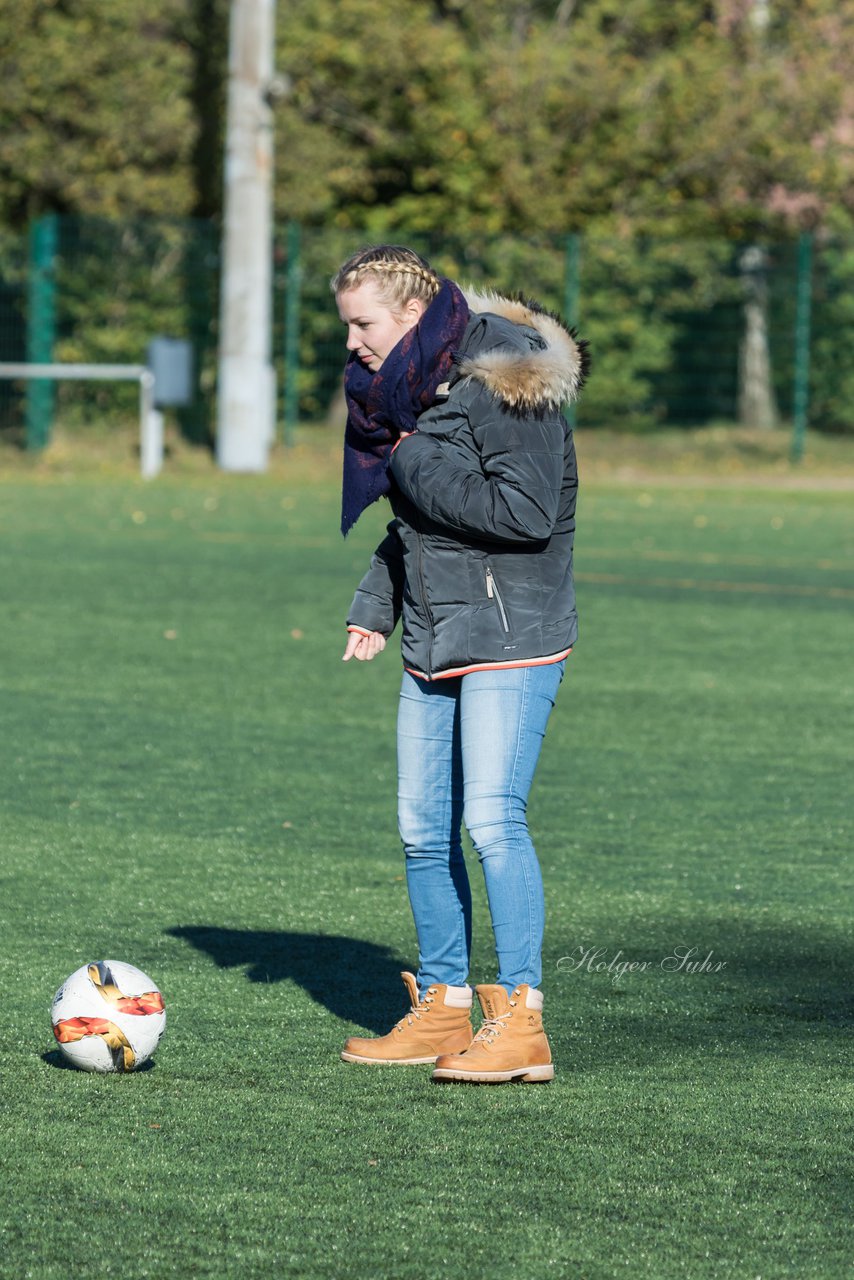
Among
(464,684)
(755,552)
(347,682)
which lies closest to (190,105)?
(755,552)

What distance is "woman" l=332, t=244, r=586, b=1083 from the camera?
4.41m

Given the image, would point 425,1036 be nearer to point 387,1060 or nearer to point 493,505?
point 387,1060

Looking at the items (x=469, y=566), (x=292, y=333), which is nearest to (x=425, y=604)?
(x=469, y=566)

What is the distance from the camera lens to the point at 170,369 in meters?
24.8

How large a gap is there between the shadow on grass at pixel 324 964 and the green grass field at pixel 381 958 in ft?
0.05

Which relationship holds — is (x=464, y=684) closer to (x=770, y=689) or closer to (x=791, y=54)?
(x=770, y=689)

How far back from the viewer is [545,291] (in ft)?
88.9

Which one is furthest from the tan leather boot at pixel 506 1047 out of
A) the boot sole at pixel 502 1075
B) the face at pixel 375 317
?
the face at pixel 375 317

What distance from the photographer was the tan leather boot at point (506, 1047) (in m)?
4.53

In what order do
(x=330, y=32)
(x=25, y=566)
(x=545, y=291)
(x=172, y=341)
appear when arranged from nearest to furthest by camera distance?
(x=25, y=566) < (x=172, y=341) < (x=545, y=291) < (x=330, y=32)

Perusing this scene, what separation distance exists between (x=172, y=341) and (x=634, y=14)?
10297mm

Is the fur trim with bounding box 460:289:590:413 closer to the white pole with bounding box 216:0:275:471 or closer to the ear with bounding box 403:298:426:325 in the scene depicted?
the ear with bounding box 403:298:426:325

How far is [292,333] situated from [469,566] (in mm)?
22036

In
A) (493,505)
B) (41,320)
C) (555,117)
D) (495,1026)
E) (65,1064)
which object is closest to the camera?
(493,505)
